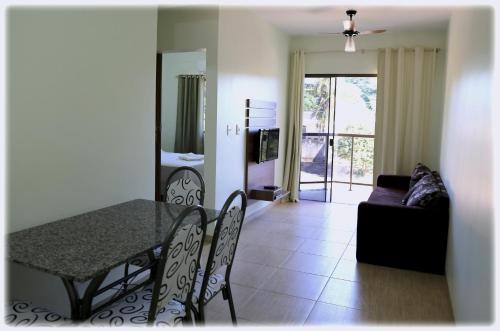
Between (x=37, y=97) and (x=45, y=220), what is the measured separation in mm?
679

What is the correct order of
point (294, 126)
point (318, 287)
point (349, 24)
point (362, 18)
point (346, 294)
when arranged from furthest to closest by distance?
point (294, 126) → point (362, 18) → point (349, 24) → point (318, 287) → point (346, 294)

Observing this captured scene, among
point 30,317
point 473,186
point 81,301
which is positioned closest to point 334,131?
point 473,186

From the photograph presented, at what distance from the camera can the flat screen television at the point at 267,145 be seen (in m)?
5.45

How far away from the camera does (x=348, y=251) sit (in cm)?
429

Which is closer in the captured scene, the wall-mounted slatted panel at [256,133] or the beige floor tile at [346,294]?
the beige floor tile at [346,294]

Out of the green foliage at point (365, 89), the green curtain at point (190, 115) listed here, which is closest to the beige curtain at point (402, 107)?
the green foliage at point (365, 89)

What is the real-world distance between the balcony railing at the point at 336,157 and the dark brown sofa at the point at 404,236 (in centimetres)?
292

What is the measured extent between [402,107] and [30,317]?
18.0 ft

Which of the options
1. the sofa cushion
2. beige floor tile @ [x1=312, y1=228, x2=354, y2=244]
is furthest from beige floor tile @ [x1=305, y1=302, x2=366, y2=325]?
the sofa cushion

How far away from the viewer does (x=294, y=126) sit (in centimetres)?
662

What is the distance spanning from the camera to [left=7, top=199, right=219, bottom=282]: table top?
173 centimetres

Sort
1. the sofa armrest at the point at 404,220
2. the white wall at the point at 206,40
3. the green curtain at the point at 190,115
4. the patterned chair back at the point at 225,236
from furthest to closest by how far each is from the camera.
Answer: the green curtain at the point at 190,115, the white wall at the point at 206,40, the sofa armrest at the point at 404,220, the patterned chair back at the point at 225,236

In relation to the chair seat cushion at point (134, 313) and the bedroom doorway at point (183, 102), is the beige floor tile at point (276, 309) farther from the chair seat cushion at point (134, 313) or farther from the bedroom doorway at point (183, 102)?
the bedroom doorway at point (183, 102)

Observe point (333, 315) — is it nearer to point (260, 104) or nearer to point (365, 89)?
point (260, 104)
